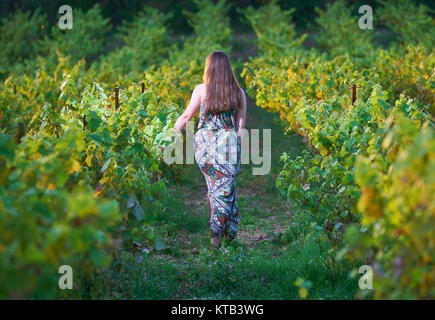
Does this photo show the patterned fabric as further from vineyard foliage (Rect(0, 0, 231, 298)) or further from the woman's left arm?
vineyard foliage (Rect(0, 0, 231, 298))

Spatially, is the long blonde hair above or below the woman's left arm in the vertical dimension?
above

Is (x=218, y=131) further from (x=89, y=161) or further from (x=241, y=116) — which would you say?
(x=89, y=161)

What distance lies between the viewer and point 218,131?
465 cm

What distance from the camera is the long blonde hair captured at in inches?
179

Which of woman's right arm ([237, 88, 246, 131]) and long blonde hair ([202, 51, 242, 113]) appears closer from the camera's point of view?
long blonde hair ([202, 51, 242, 113])

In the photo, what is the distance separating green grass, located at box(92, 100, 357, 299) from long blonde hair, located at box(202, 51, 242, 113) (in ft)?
3.77

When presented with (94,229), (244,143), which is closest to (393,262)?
(94,229)

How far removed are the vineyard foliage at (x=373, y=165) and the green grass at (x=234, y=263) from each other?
27 centimetres

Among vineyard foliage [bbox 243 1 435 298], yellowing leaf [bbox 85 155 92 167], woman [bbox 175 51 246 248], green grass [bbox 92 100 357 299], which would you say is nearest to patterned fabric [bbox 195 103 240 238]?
woman [bbox 175 51 246 248]

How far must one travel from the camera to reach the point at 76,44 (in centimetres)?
1502

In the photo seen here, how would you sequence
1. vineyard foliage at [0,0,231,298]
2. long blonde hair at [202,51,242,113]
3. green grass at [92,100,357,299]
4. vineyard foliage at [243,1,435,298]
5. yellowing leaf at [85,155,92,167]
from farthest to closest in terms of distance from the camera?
long blonde hair at [202,51,242,113]
yellowing leaf at [85,155,92,167]
green grass at [92,100,357,299]
vineyard foliage at [243,1,435,298]
vineyard foliage at [0,0,231,298]

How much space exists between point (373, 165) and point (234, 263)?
5.26 ft

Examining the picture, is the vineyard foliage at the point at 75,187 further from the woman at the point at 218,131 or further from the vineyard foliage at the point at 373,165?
the vineyard foliage at the point at 373,165

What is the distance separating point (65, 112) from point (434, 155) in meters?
3.47
